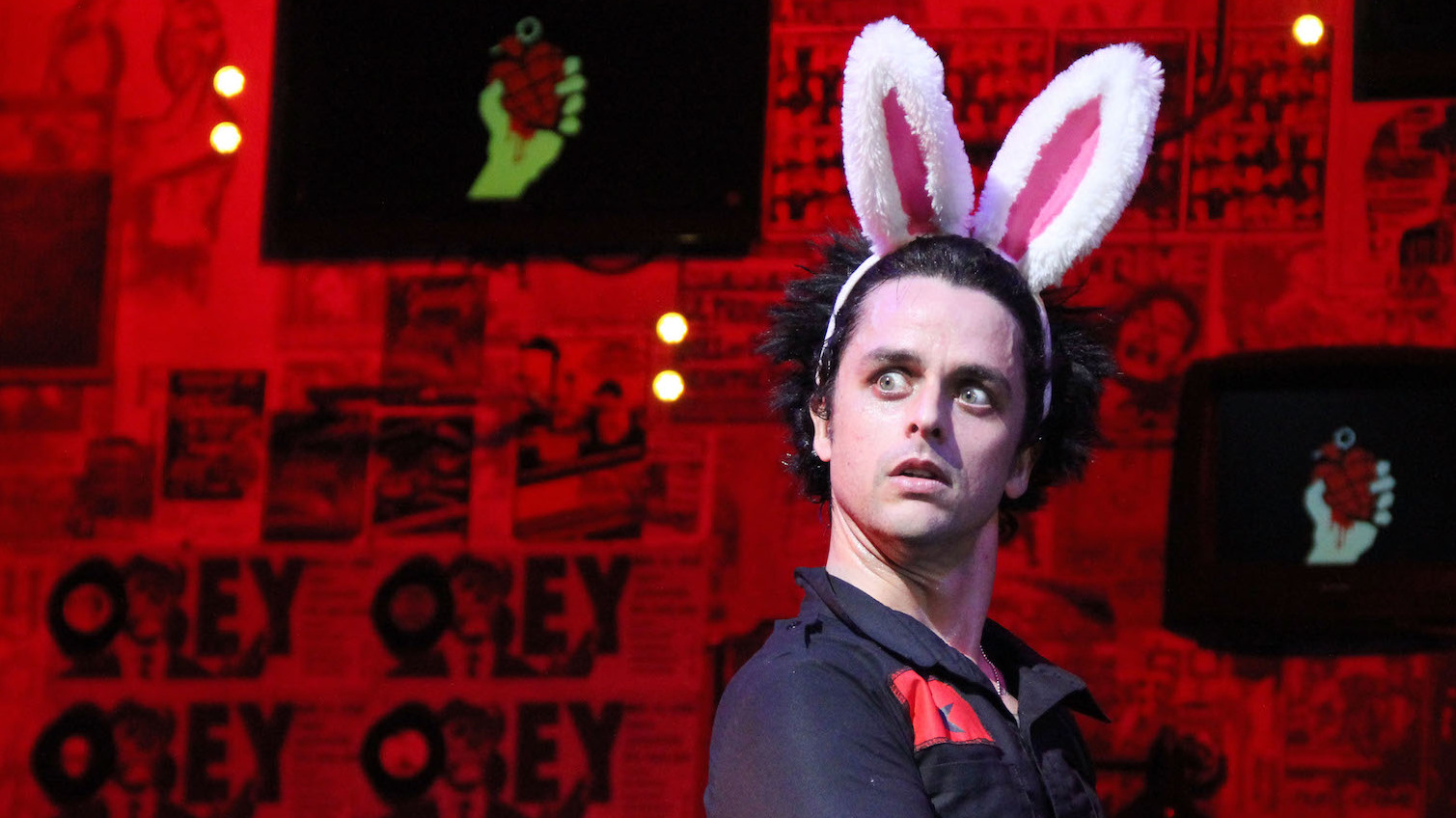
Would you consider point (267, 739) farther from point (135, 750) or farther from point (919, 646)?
point (919, 646)

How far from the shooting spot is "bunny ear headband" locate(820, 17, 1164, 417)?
1.43 metres

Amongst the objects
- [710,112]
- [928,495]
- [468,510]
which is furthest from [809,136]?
[928,495]

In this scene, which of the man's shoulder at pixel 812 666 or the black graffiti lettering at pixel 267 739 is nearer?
the man's shoulder at pixel 812 666

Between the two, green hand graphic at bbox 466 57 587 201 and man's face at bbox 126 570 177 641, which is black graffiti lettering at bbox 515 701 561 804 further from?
green hand graphic at bbox 466 57 587 201

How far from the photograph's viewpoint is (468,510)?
8.04 feet

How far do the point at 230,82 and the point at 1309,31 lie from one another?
1.75 m

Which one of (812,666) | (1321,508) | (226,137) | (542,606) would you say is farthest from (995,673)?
(226,137)

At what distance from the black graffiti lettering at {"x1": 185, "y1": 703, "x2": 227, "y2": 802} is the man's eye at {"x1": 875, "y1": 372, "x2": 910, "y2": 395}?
1.50 m

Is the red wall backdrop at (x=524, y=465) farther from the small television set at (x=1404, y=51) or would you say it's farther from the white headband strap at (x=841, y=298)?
→ the white headband strap at (x=841, y=298)

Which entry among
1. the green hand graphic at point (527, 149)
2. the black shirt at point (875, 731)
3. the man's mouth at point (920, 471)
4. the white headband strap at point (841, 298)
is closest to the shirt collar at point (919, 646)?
the black shirt at point (875, 731)

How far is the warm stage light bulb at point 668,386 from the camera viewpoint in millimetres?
2426

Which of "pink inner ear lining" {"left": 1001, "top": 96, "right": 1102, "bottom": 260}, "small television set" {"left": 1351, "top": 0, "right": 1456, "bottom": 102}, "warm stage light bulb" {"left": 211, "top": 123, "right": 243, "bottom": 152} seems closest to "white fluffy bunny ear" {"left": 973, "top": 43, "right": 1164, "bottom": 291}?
"pink inner ear lining" {"left": 1001, "top": 96, "right": 1102, "bottom": 260}

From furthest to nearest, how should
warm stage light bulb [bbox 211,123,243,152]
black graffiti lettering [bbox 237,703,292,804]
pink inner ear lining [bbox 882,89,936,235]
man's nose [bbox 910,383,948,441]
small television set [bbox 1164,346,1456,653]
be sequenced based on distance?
warm stage light bulb [bbox 211,123,243,152]
black graffiti lettering [bbox 237,703,292,804]
small television set [bbox 1164,346,1456,653]
pink inner ear lining [bbox 882,89,936,235]
man's nose [bbox 910,383,948,441]

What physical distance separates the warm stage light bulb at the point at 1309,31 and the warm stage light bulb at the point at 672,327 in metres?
1.04
